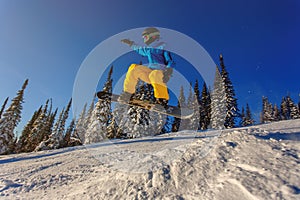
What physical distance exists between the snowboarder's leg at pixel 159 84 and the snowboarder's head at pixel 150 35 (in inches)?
44.4

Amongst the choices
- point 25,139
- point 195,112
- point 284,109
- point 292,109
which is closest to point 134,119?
point 195,112

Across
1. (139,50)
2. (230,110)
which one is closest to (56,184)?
(139,50)

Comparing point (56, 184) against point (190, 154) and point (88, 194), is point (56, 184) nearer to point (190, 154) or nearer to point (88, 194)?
point (88, 194)

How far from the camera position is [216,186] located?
2750mm

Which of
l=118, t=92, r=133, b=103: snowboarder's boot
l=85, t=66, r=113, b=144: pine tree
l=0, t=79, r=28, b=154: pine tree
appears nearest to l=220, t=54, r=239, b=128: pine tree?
l=85, t=66, r=113, b=144: pine tree

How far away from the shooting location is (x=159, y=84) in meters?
6.53

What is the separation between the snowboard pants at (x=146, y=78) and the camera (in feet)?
21.2

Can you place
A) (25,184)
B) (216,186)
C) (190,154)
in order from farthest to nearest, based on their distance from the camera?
1. (25,184)
2. (190,154)
3. (216,186)

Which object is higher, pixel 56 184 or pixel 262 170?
pixel 262 170

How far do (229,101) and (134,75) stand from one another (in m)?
24.8

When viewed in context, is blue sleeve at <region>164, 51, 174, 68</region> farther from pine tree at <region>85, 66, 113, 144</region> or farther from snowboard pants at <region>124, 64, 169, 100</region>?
pine tree at <region>85, 66, 113, 144</region>

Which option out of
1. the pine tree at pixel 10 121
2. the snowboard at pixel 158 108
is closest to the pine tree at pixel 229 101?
the snowboard at pixel 158 108

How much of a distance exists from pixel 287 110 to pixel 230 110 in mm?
32836

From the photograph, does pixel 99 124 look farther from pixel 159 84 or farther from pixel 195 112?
pixel 159 84
